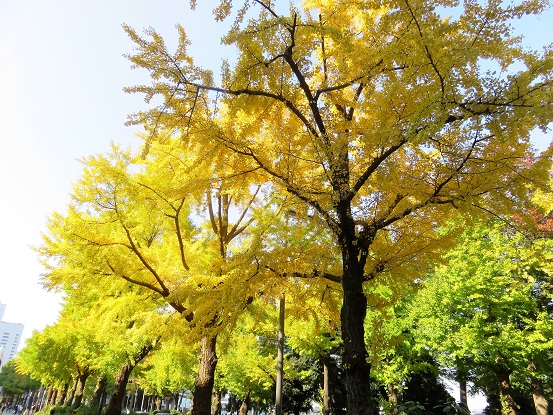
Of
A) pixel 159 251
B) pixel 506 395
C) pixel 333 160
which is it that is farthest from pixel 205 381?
pixel 506 395

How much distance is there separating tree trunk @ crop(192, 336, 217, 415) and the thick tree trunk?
3699mm

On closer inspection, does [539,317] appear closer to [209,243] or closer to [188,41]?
[209,243]

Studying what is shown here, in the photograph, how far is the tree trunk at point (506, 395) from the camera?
1225 cm

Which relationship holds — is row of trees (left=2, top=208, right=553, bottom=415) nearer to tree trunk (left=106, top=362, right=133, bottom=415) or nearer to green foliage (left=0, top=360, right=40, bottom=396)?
tree trunk (left=106, top=362, right=133, bottom=415)

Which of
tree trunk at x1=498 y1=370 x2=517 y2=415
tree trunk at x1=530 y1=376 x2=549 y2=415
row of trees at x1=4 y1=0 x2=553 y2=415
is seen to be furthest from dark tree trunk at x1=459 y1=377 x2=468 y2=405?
row of trees at x1=4 y1=0 x2=553 y2=415

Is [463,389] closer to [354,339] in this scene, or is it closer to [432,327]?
[432,327]

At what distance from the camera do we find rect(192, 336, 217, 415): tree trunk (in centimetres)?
784

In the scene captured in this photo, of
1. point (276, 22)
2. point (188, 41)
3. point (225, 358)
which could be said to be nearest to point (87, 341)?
point (225, 358)

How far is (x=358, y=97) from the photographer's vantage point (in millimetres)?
6602

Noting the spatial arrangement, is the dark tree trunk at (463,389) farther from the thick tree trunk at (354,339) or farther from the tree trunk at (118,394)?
the thick tree trunk at (354,339)

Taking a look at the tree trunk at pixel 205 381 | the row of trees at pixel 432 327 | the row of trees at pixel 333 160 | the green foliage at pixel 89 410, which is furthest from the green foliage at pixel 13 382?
the row of trees at pixel 333 160

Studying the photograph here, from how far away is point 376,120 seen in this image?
5227mm

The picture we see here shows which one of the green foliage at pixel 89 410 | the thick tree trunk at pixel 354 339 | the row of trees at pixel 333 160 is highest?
the row of trees at pixel 333 160

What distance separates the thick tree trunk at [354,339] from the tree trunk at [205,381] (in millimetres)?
3699
